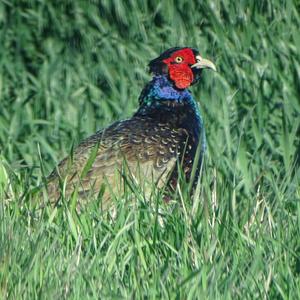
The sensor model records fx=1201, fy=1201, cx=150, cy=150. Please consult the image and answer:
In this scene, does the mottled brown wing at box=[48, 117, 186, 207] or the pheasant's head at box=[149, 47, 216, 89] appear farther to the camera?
the pheasant's head at box=[149, 47, 216, 89]

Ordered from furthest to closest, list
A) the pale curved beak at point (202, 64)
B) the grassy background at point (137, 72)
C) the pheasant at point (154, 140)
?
the grassy background at point (137, 72) → the pale curved beak at point (202, 64) → the pheasant at point (154, 140)

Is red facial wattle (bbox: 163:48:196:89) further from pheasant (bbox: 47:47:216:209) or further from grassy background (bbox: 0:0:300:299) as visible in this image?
grassy background (bbox: 0:0:300:299)

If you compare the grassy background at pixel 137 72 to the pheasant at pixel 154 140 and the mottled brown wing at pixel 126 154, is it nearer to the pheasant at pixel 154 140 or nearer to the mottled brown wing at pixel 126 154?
the pheasant at pixel 154 140

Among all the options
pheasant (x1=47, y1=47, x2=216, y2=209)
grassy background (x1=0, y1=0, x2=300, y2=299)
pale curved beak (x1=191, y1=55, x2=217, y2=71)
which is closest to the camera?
pheasant (x1=47, y1=47, x2=216, y2=209)

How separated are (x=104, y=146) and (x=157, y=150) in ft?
0.78

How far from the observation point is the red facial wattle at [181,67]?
5.94 metres

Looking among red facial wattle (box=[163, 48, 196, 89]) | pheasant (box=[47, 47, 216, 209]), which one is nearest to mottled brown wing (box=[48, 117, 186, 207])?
pheasant (box=[47, 47, 216, 209])

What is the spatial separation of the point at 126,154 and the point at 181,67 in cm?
85

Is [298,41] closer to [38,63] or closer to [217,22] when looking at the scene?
[217,22]

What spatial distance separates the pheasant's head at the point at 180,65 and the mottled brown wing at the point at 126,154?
1.22 feet

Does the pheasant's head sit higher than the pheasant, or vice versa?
the pheasant's head

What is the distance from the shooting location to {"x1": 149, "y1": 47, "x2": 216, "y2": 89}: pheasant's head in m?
5.94

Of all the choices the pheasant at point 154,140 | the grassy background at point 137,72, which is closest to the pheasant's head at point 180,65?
the pheasant at point 154,140

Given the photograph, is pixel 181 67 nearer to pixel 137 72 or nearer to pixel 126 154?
pixel 137 72
